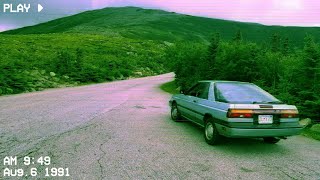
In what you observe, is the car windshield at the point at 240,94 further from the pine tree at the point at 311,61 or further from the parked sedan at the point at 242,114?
the pine tree at the point at 311,61

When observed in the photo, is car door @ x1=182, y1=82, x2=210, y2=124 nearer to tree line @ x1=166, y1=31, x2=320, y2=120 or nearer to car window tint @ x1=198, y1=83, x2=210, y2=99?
car window tint @ x1=198, y1=83, x2=210, y2=99

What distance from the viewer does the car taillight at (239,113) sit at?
682 centimetres

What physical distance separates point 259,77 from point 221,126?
9412mm

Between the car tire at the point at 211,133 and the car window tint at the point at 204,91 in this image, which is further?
the car window tint at the point at 204,91

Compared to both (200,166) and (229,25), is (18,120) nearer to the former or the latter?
(200,166)

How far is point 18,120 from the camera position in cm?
967

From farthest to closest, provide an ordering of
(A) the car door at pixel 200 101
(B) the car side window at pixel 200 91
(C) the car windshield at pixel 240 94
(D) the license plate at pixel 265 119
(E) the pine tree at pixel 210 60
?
(E) the pine tree at pixel 210 60 → (B) the car side window at pixel 200 91 → (A) the car door at pixel 200 101 → (C) the car windshield at pixel 240 94 → (D) the license plate at pixel 265 119

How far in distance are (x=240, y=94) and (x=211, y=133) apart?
1.22m

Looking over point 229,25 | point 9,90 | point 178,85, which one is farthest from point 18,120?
point 229,25

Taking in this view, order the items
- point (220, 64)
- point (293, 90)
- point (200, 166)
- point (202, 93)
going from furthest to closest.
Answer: point (220, 64) < point (293, 90) < point (202, 93) < point (200, 166)

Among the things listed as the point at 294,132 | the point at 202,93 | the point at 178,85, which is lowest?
the point at 178,85

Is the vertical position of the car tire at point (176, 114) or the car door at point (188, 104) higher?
the car door at point (188, 104)

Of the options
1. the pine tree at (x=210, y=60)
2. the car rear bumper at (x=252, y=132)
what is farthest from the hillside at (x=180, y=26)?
the car rear bumper at (x=252, y=132)

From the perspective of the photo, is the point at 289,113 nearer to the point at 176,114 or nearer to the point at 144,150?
the point at 144,150
